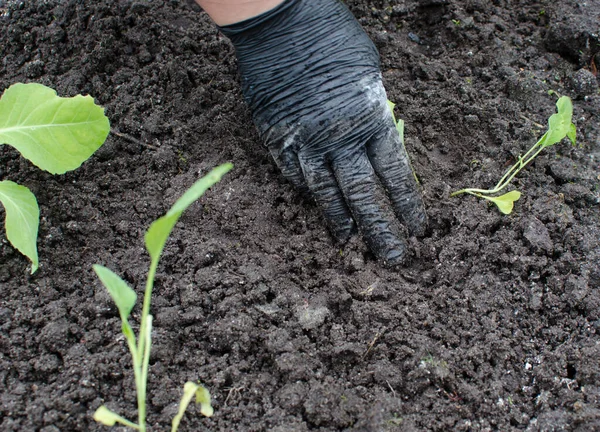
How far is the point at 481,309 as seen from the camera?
138 centimetres

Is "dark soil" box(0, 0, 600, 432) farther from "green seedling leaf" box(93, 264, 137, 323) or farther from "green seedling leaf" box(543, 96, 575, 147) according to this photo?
"green seedling leaf" box(93, 264, 137, 323)

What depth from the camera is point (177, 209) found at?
0.83 meters

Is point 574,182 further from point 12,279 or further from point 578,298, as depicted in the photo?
point 12,279

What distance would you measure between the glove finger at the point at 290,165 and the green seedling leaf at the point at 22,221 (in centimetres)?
68

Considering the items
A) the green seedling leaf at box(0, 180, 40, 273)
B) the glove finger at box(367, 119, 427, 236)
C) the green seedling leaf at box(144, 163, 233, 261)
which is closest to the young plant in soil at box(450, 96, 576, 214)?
the glove finger at box(367, 119, 427, 236)

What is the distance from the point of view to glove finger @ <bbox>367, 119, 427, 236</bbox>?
159cm

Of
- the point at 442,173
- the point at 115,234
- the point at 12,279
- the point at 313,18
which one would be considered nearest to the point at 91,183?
the point at 115,234

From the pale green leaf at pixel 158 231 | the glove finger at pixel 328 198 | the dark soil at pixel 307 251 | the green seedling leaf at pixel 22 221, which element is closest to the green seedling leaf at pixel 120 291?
the pale green leaf at pixel 158 231

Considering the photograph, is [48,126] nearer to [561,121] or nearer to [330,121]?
[330,121]

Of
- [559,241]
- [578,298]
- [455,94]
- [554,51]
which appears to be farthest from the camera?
[554,51]

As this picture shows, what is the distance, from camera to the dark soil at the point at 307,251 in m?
1.21

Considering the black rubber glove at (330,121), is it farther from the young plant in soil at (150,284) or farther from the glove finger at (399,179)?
the young plant in soil at (150,284)

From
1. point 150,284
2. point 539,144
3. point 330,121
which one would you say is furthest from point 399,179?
point 150,284

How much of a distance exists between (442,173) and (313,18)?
0.63 metres
